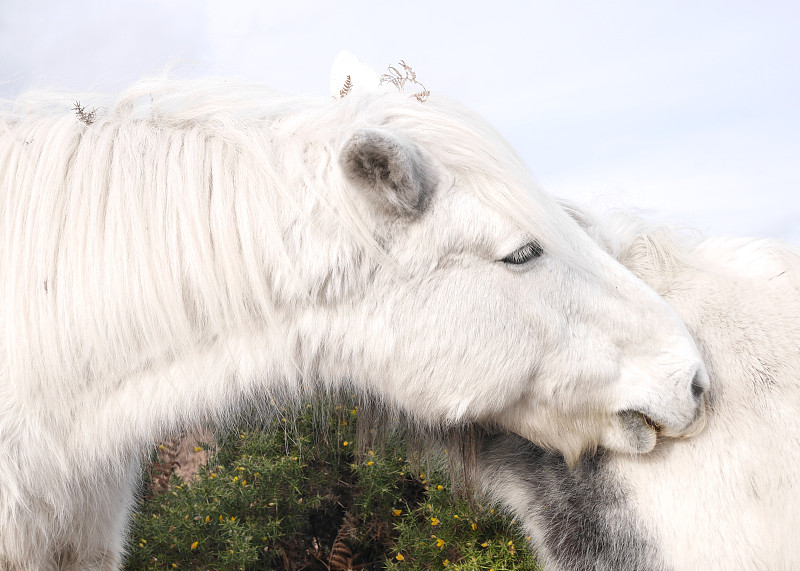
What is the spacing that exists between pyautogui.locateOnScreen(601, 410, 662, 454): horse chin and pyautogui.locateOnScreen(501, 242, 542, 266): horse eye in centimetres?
65

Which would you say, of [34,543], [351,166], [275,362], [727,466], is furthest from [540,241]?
[34,543]

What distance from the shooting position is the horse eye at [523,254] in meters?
1.83

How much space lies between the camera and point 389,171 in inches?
65.8

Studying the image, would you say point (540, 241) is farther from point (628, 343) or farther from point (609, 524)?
point (609, 524)

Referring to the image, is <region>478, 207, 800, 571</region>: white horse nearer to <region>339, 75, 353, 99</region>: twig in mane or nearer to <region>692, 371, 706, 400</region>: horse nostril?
<region>692, 371, 706, 400</region>: horse nostril

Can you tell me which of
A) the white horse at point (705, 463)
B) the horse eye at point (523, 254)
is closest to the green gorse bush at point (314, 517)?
the white horse at point (705, 463)

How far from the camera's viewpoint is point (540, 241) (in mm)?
1835

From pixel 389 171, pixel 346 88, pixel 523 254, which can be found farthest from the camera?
pixel 346 88

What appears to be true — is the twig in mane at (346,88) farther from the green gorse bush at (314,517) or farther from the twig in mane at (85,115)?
the green gorse bush at (314,517)

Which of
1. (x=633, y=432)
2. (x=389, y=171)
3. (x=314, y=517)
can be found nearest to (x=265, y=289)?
(x=389, y=171)

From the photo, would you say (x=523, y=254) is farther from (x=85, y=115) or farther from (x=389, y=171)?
(x=85, y=115)

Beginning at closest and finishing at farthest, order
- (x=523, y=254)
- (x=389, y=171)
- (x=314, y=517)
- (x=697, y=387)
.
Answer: (x=389, y=171), (x=523, y=254), (x=697, y=387), (x=314, y=517)

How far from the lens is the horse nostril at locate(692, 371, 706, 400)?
6.49ft

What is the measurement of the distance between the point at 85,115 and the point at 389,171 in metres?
1.02
